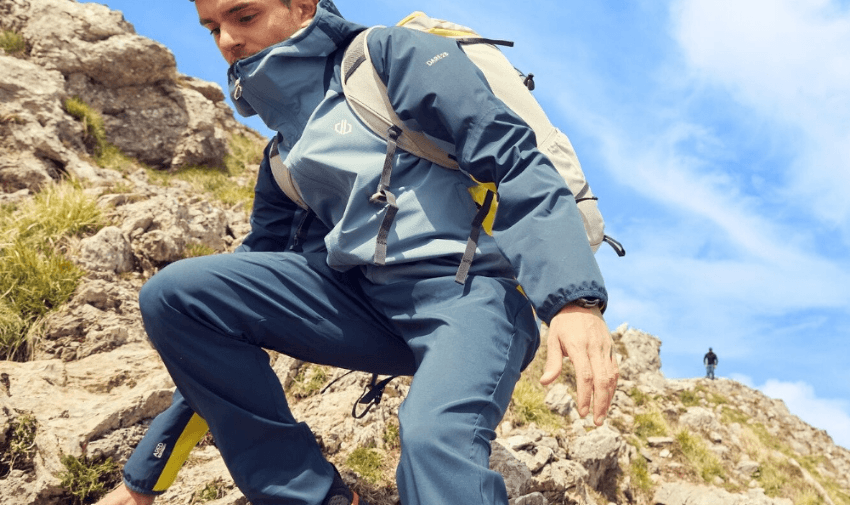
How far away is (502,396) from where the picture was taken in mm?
2232

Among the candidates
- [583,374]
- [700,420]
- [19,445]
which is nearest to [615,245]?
[583,374]

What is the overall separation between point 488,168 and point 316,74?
103 cm

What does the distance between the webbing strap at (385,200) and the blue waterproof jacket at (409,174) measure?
0.03 metres

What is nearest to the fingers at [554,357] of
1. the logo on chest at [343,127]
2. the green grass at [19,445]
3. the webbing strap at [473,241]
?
the webbing strap at [473,241]

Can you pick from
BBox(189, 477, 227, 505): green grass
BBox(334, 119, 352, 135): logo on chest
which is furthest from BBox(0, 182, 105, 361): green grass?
BBox(334, 119, 352, 135): logo on chest

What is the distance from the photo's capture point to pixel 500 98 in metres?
2.58

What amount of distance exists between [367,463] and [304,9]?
2.71 meters

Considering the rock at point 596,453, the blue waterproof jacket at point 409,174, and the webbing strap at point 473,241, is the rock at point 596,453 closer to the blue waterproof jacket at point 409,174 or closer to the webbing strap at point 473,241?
the blue waterproof jacket at point 409,174

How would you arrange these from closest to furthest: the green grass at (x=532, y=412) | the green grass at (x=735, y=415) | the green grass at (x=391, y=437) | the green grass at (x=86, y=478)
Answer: the green grass at (x=86, y=478) → the green grass at (x=391, y=437) → the green grass at (x=532, y=412) → the green grass at (x=735, y=415)

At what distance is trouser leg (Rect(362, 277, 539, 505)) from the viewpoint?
2.00 meters

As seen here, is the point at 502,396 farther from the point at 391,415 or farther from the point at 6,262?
the point at 6,262

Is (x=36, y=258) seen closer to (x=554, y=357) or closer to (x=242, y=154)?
(x=554, y=357)

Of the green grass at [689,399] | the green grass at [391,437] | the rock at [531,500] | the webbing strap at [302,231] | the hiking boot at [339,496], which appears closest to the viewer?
the hiking boot at [339,496]

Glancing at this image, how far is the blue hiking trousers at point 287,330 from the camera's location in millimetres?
2398
